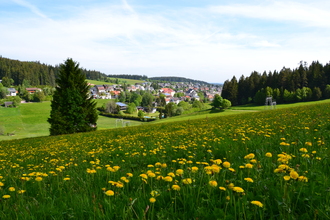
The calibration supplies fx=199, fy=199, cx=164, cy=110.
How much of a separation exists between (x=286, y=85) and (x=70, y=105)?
85.2 m

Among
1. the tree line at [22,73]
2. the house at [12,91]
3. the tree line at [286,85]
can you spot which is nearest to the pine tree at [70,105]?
the tree line at [286,85]

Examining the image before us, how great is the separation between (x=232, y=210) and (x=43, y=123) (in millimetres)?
85413

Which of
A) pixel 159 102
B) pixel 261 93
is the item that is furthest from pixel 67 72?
pixel 159 102

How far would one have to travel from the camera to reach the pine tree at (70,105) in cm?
2731

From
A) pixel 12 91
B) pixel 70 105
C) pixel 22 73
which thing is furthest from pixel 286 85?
pixel 22 73

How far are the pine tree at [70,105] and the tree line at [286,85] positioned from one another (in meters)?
73.1

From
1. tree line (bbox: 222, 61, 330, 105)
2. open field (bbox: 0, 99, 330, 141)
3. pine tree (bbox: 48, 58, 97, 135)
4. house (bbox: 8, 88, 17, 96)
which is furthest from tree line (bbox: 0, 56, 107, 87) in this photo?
pine tree (bbox: 48, 58, 97, 135)

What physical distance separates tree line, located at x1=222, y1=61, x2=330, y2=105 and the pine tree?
7305 centimetres

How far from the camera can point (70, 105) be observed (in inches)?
1105

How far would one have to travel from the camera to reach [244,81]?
96.1m

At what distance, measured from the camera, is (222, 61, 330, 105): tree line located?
74200 millimetres

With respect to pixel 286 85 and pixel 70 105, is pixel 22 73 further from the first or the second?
pixel 286 85

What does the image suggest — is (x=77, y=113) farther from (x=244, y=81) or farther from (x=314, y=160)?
(x=244, y=81)

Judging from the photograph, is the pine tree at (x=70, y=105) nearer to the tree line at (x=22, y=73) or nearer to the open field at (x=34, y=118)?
the open field at (x=34, y=118)
